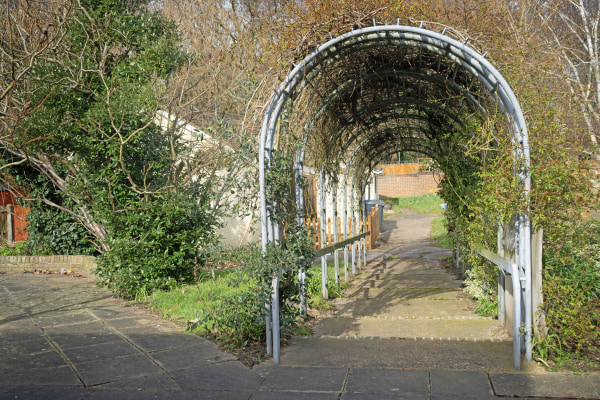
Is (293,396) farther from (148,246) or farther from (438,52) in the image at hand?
(148,246)

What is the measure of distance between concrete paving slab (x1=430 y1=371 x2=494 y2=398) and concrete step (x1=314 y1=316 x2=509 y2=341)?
1.13 meters

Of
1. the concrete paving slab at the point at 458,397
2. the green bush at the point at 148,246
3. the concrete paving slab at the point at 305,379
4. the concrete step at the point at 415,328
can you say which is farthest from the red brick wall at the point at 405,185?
the concrete paving slab at the point at 458,397

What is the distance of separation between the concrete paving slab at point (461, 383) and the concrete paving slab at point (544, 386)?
8 centimetres

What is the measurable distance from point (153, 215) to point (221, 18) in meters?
11.1

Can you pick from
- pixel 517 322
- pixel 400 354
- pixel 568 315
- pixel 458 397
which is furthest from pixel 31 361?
pixel 568 315

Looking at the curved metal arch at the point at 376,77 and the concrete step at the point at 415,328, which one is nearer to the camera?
the concrete step at the point at 415,328

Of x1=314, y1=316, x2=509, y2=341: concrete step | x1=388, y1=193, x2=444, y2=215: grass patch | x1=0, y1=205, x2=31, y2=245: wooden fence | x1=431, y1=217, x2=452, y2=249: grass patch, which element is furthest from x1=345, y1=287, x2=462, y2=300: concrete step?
x1=388, y1=193, x2=444, y2=215: grass patch

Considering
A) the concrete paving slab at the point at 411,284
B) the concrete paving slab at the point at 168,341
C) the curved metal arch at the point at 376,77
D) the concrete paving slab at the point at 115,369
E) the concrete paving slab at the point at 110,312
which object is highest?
the curved metal arch at the point at 376,77

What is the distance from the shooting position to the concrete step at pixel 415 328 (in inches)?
219

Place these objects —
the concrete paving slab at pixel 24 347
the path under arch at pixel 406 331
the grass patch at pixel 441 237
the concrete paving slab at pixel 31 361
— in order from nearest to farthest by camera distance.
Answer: the concrete paving slab at pixel 31 361, the path under arch at pixel 406 331, the concrete paving slab at pixel 24 347, the grass patch at pixel 441 237

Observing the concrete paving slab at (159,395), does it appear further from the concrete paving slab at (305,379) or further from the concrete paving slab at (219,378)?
the concrete paving slab at (305,379)

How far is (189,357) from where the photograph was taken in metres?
4.90

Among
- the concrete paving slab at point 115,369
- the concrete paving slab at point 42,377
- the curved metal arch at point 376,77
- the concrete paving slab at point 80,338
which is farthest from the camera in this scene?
the curved metal arch at point 376,77

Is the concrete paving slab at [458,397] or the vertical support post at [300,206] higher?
the vertical support post at [300,206]
